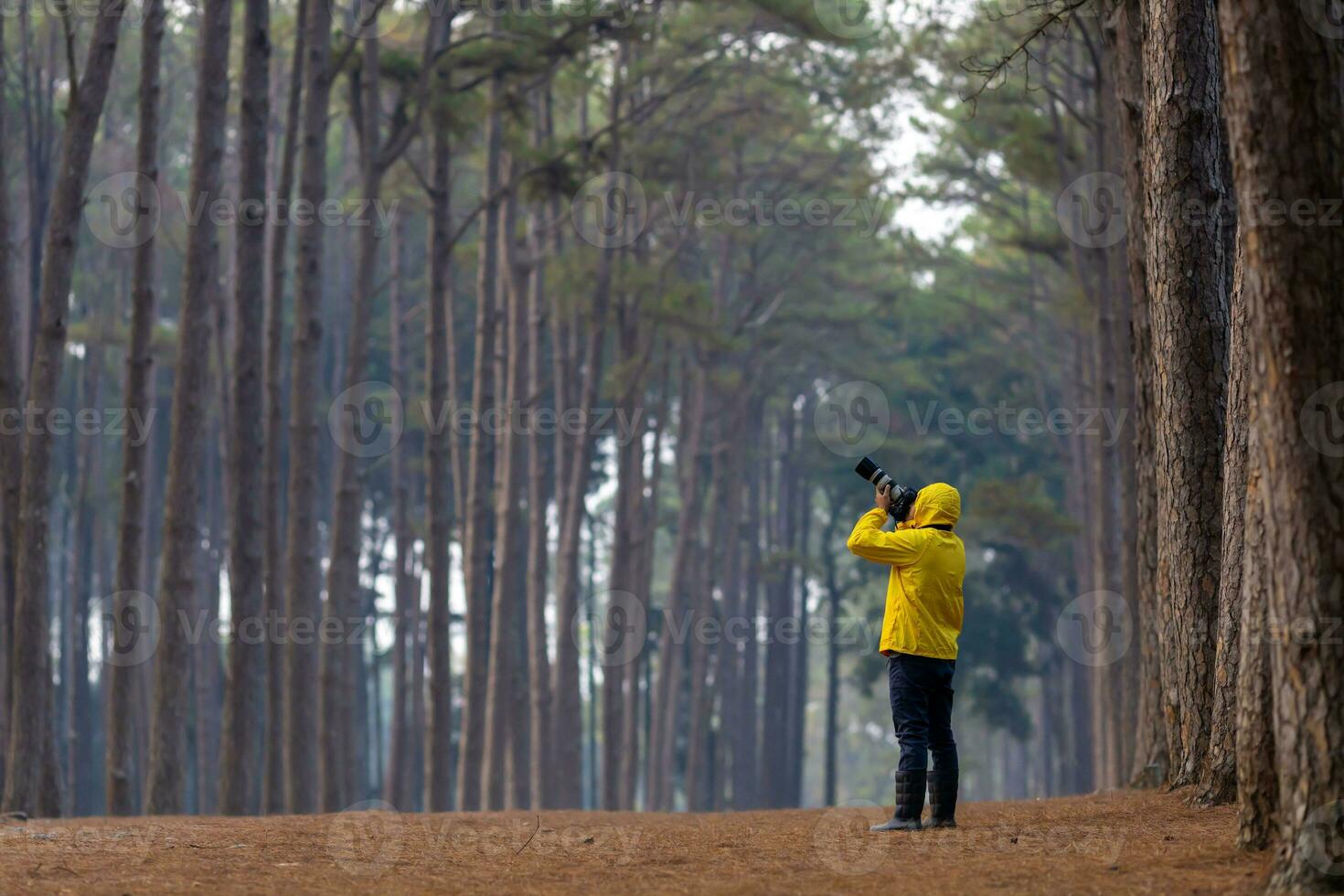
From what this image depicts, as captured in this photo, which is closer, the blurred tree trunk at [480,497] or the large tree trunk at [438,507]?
the large tree trunk at [438,507]

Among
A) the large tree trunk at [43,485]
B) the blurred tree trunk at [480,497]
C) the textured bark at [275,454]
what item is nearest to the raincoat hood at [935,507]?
the large tree trunk at [43,485]

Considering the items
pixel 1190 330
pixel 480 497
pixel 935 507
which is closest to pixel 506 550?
pixel 480 497

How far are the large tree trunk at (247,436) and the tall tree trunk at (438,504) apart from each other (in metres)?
3.89

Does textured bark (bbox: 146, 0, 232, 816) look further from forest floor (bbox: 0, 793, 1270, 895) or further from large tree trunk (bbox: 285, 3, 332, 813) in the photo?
forest floor (bbox: 0, 793, 1270, 895)

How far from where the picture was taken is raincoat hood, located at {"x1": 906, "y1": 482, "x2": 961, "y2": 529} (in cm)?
796

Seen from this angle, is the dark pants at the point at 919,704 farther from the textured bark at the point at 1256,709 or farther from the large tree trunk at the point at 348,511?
the large tree trunk at the point at 348,511

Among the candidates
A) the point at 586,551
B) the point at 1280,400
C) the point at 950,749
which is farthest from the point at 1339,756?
the point at 586,551

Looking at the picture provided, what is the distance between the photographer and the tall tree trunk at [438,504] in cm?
1969

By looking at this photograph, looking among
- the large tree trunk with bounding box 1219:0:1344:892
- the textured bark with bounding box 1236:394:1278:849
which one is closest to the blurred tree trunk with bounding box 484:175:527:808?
the textured bark with bounding box 1236:394:1278:849

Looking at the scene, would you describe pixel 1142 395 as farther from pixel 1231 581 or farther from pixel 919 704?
pixel 919 704

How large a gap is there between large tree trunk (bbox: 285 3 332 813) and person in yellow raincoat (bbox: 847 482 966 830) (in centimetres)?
874

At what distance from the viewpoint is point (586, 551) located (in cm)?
5838

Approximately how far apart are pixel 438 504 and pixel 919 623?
13.3 m

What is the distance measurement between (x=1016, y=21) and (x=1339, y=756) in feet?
62.5
